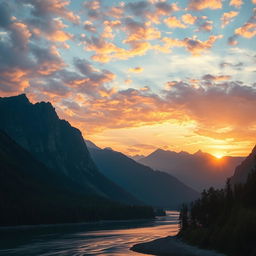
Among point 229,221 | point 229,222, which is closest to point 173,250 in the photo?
point 229,221

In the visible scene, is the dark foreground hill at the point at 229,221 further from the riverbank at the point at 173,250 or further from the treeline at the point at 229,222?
the riverbank at the point at 173,250

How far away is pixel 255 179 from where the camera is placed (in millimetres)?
100688

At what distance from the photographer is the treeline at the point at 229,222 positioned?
74.2m

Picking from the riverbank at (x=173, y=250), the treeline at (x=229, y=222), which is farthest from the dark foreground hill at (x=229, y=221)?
the riverbank at (x=173, y=250)

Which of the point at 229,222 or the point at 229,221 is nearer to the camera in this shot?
the point at 229,222

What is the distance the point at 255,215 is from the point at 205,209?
56321 mm

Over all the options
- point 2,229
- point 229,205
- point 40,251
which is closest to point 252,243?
point 229,205

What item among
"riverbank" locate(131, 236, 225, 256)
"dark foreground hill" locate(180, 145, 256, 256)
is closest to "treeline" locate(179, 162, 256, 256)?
"dark foreground hill" locate(180, 145, 256, 256)

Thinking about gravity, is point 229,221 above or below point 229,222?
above

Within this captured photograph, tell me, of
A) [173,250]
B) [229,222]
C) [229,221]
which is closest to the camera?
[229,222]

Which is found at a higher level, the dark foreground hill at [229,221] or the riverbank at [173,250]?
the dark foreground hill at [229,221]

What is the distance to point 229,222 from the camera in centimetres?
8906

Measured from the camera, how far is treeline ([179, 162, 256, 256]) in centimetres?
7419

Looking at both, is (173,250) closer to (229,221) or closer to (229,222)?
(229,221)
